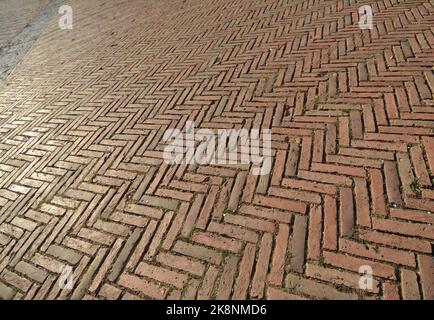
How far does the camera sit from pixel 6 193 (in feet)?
11.2

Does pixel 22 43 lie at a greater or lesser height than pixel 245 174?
greater

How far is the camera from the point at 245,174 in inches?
107

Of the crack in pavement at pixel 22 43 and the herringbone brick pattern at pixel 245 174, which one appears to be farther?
the crack in pavement at pixel 22 43

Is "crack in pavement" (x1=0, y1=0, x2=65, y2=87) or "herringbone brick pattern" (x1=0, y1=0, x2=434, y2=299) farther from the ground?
"crack in pavement" (x1=0, y1=0, x2=65, y2=87)

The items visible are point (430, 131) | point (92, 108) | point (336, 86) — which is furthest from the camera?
point (92, 108)

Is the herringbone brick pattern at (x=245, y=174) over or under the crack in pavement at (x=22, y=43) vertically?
under

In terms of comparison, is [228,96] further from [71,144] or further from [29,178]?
[29,178]

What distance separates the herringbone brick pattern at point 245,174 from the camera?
206 cm

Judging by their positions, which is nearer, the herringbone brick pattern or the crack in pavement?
the herringbone brick pattern

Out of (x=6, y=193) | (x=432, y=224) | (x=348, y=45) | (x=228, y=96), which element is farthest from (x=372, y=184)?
(x=6, y=193)

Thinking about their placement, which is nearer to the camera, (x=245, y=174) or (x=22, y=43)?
(x=245, y=174)

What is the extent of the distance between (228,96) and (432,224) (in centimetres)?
238

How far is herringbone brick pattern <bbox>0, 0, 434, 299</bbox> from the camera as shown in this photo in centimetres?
206
